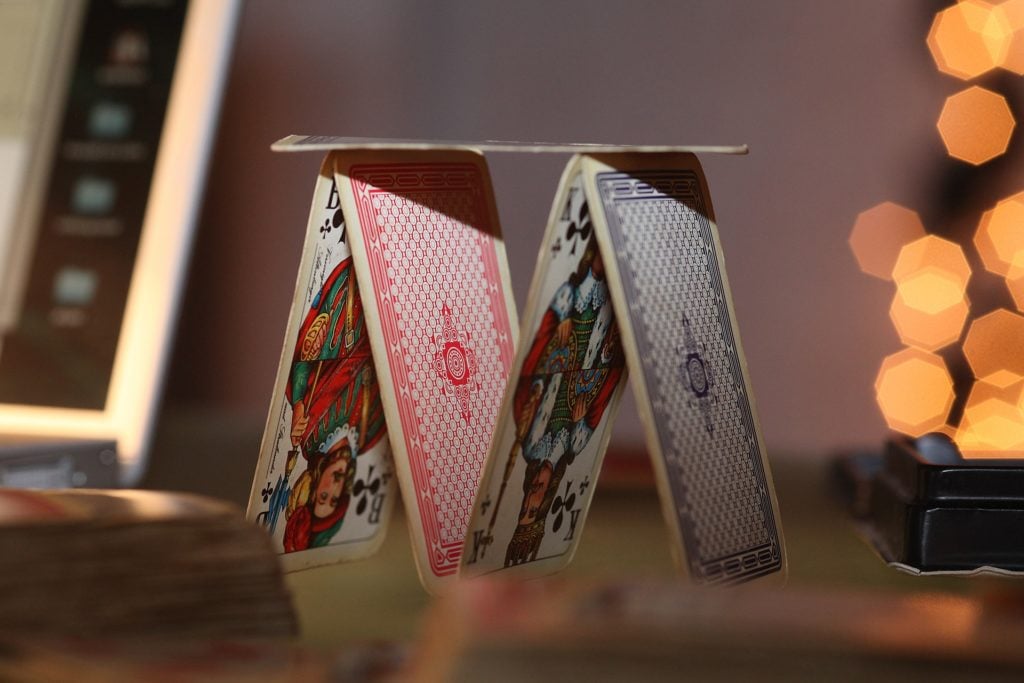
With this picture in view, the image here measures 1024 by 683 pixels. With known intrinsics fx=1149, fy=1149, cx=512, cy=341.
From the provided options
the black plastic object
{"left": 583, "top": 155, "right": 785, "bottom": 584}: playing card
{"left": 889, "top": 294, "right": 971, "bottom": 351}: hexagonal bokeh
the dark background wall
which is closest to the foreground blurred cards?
{"left": 583, "top": 155, "right": 785, "bottom": 584}: playing card

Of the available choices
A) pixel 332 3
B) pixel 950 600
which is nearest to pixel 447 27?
pixel 332 3

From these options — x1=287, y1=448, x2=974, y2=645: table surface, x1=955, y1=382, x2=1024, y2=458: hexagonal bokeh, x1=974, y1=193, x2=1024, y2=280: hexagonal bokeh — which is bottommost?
x1=287, y1=448, x2=974, y2=645: table surface

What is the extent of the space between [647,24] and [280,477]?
7.95ft

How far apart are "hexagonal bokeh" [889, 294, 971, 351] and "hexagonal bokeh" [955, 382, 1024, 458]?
6.1 inches

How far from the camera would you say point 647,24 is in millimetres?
3340

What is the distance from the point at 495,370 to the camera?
4.48 feet

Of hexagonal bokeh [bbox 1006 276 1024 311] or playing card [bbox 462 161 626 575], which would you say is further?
hexagonal bokeh [bbox 1006 276 1024 311]

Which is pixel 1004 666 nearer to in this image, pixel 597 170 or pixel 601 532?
pixel 597 170

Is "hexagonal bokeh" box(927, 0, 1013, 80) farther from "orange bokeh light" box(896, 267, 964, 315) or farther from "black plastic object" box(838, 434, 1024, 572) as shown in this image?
"black plastic object" box(838, 434, 1024, 572)

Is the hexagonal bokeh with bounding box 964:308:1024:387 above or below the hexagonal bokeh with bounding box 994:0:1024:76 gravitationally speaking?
below

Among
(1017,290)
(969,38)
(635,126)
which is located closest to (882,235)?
(1017,290)

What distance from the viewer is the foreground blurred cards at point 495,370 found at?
114 centimetres

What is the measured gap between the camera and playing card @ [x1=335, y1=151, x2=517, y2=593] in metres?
1.24

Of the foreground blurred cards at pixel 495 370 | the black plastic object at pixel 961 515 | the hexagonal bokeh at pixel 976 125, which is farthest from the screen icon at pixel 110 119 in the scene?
the hexagonal bokeh at pixel 976 125
